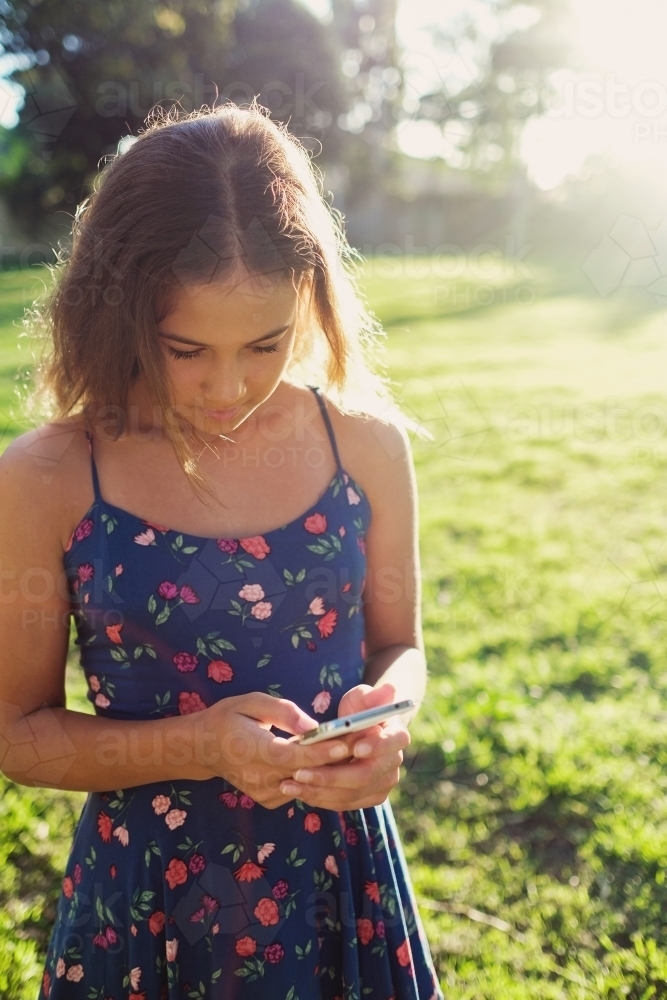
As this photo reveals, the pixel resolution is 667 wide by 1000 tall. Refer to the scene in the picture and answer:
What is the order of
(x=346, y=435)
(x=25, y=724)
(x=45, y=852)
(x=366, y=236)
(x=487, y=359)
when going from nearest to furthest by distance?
(x=25, y=724) < (x=346, y=435) < (x=45, y=852) < (x=487, y=359) < (x=366, y=236)

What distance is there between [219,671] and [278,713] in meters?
0.21

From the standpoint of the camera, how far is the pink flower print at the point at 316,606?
4.75 ft

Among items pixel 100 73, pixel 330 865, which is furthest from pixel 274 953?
pixel 100 73

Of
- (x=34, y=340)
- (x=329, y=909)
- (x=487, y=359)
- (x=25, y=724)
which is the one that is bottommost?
(x=487, y=359)

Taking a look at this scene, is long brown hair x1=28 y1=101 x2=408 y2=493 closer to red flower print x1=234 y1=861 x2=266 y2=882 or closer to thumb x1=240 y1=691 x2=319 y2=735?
thumb x1=240 y1=691 x2=319 y2=735

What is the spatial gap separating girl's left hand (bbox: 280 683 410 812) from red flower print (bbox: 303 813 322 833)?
26 cm

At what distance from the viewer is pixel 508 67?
17172 mm

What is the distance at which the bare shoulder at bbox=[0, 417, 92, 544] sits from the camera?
1301 mm

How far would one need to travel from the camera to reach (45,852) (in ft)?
8.40

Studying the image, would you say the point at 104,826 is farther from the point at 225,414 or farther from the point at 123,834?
the point at 225,414

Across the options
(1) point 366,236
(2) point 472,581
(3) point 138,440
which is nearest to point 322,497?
(3) point 138,440

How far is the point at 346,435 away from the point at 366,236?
21959 millimetres

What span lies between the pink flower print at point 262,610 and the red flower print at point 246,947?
0.53 m

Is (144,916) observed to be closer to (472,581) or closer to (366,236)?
(472,581)
